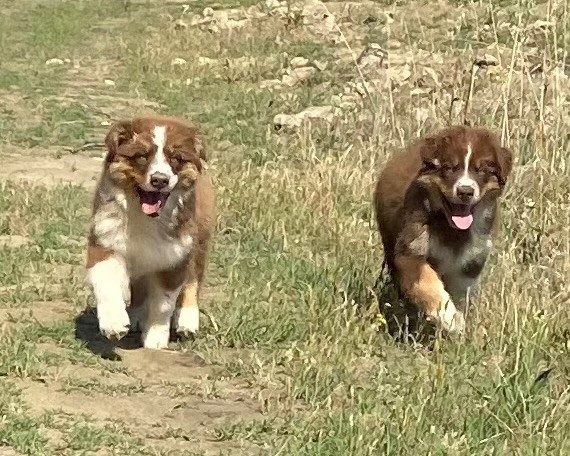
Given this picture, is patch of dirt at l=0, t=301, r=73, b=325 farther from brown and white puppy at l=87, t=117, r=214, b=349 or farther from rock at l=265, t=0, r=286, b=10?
rock at l=265, t=0, r=286, b=10

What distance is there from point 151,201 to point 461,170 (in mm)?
1493

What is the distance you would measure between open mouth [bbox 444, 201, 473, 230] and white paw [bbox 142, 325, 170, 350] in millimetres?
1502

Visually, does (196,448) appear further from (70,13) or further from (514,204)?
(70,13)

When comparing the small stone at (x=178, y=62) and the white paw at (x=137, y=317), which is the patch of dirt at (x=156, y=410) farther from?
the small stone at (x=178, y=62)

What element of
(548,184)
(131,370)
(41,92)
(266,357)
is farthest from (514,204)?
(41,92)

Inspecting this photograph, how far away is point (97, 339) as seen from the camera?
22.3 feet

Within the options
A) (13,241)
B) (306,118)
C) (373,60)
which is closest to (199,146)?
(13,241)

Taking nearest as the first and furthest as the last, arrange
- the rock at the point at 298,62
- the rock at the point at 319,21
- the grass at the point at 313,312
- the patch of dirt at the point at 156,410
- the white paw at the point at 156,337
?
the grass at the point at 313,312, the patch of dirt at the point at 156,410, the white paw at the point at 156,337, the rock at the point at 298,62, the rock at the point at 319,21

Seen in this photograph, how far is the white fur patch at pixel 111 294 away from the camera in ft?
20.7

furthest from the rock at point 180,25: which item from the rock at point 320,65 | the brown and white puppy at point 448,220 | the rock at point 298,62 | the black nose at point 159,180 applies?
the black nose at point 159,180

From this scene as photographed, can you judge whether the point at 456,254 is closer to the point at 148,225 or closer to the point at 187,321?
the point at 187,321

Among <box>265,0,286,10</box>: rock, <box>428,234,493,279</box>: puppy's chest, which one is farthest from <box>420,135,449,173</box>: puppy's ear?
<box>265,0,286,10</box>: rock

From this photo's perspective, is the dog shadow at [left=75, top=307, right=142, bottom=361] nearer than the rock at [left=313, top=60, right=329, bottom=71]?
Yes

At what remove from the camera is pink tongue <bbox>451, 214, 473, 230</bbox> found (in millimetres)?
6539
